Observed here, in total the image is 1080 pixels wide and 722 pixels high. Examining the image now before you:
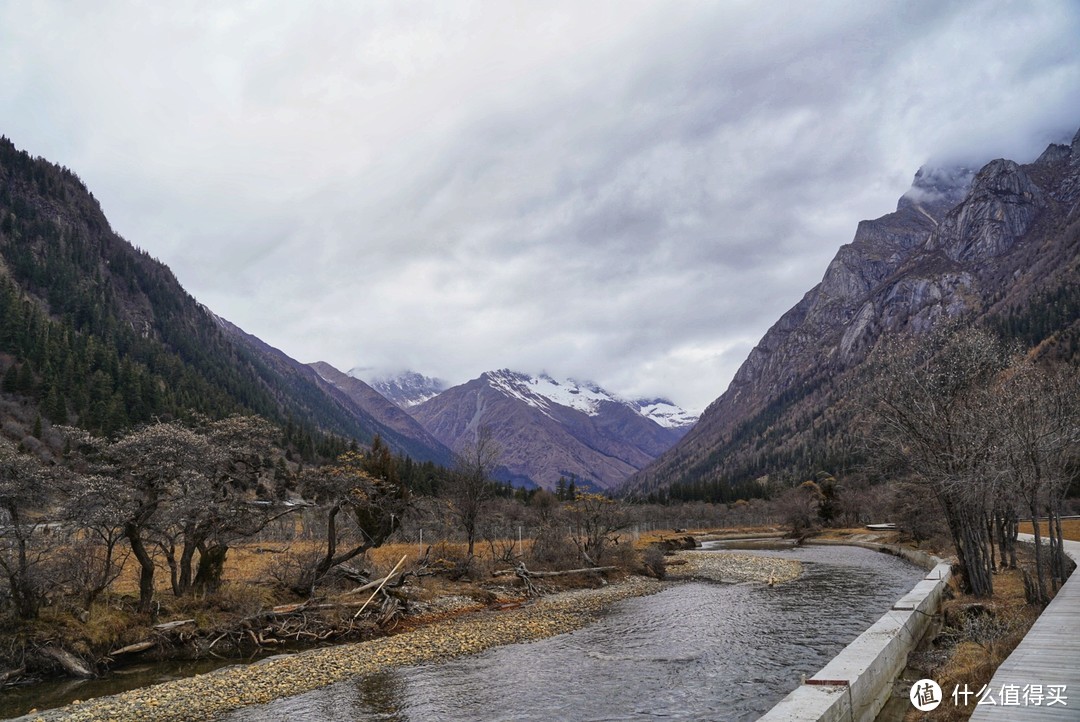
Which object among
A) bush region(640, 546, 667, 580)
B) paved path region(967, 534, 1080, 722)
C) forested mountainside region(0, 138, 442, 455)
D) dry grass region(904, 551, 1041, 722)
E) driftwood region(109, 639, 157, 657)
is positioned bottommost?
bush region(640, 546, 667, 580)

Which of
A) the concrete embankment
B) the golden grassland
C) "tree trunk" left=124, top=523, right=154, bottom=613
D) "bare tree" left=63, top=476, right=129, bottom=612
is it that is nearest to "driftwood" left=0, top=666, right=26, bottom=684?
"bare tree" left=63, top=476, right=129, bottom=612

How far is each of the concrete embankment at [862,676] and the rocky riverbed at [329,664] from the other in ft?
42.8

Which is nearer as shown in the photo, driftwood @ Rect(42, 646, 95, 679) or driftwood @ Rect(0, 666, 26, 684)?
driftwood @ Rect(0, 666, 26, 684)

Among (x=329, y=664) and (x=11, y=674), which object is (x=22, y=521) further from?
(x=329, y=664)

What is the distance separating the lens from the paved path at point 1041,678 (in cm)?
870

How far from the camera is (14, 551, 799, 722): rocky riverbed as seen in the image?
1537cm

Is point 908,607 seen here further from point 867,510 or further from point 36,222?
point 36,222

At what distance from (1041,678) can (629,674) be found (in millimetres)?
10772

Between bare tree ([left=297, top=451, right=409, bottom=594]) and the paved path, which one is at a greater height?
bare tree ([left=297, top=451, right=409, bottom=594])

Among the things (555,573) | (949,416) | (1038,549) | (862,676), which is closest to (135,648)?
(862,676)

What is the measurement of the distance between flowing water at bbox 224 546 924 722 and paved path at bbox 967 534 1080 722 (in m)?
5.58

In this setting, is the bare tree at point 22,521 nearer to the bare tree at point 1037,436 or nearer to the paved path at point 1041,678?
the paved path at point 1041,678

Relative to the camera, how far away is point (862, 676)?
12031 millimetres

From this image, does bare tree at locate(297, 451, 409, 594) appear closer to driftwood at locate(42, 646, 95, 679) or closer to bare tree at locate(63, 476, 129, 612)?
bare tree at locate(63, 476, 129, 612)
